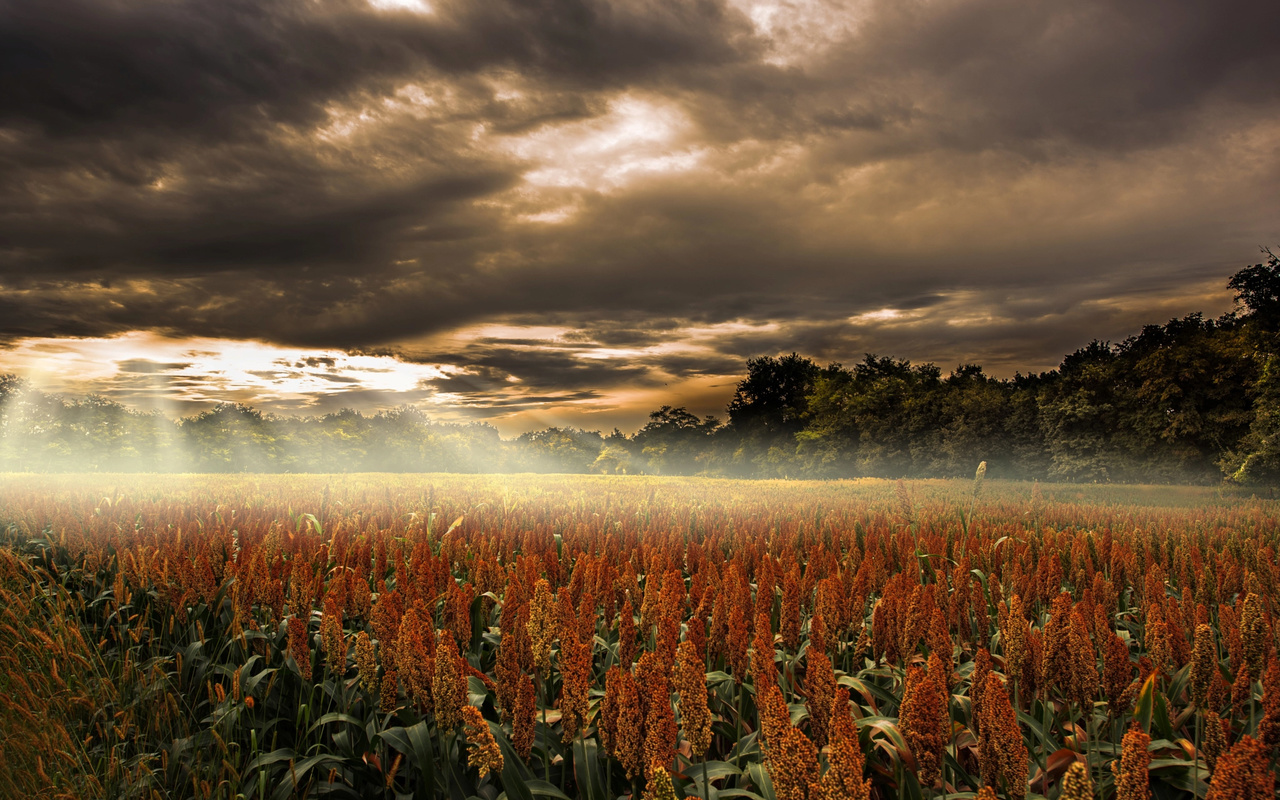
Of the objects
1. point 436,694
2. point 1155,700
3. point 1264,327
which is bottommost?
point 1155,700

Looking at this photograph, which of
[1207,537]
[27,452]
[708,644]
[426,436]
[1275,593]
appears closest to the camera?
[708,644]

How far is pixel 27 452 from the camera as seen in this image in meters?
46.9

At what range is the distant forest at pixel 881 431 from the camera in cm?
3384

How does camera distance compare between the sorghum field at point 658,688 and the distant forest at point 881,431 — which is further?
the distant forest at point 881,431

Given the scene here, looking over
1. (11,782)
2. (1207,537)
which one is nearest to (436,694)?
(11,782)

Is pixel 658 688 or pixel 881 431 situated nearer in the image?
pixel 658 688

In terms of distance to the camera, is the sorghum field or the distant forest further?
the distant forest

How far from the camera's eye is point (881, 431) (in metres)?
53.1

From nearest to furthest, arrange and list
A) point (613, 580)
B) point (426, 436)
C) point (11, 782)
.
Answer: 1. point (11, 782)
2. point (613, 580)
3. point (426, 436)

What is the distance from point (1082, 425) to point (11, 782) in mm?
47951

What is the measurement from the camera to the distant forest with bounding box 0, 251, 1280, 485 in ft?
111

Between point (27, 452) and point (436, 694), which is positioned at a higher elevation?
point (436, 694)

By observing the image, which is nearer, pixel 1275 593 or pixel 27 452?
pixel 1275 593

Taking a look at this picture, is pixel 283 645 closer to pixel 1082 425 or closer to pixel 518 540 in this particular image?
pixel 518 540
